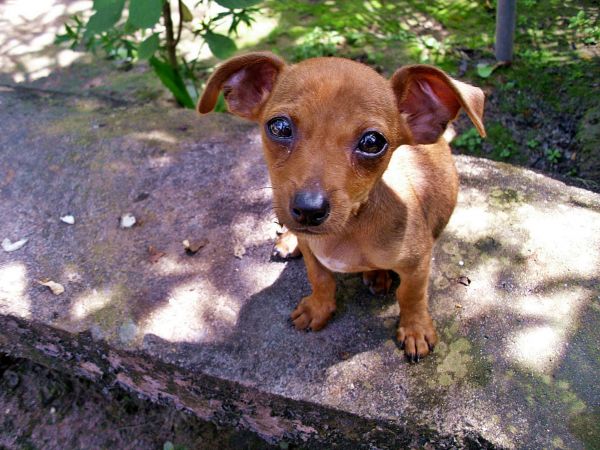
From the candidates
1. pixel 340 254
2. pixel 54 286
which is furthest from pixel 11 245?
pixel 340 254

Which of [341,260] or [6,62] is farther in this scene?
[6,62]

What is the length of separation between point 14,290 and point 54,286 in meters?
0.27

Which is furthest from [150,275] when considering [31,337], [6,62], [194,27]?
[6,62]

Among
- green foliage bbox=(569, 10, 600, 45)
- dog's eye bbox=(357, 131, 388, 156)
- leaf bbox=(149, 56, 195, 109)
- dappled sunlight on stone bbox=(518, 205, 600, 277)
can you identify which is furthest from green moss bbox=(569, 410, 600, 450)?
green foliage bbox=(569, 10, 600, 45)

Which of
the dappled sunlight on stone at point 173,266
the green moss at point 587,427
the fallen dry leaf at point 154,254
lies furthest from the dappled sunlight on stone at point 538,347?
the fallen dry leaf at point 154,254

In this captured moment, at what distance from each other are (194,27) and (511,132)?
3.68 m

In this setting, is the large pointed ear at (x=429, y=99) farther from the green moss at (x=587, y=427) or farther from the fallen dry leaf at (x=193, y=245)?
the fallen dry leaf at (x=193, y=245)

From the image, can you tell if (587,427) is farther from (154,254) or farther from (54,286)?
(54,286)

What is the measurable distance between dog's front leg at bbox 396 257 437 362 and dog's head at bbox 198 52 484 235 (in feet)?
1.96

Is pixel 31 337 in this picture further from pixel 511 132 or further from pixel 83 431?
pixel 511 132

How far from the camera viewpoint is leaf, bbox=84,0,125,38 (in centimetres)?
378

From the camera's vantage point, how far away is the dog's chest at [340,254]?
2.88 metres

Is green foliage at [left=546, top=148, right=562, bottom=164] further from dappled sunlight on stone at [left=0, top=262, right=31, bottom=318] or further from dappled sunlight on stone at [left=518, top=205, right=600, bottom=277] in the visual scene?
dappled sunlight on stone at [left=0, top=262, right=31, bottom=318]

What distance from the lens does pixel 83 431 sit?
3930 millimetres
